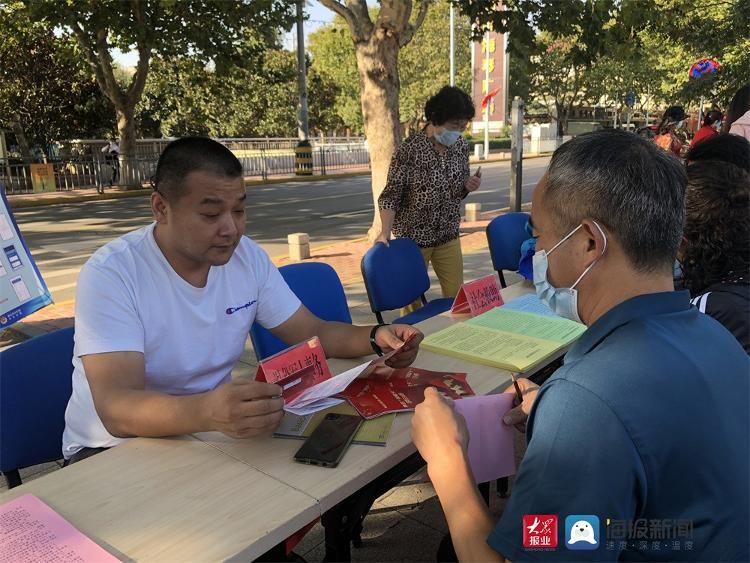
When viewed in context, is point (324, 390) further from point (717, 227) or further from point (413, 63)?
point (413, 63)

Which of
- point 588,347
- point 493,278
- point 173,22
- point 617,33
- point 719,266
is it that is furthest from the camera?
point 173,22

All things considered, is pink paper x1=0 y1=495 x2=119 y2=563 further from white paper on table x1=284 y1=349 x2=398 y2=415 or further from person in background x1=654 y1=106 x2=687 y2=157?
person in background x1=654 y1=106 x2=687 y2=157

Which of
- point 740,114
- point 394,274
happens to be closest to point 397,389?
point 394,274

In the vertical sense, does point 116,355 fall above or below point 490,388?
above

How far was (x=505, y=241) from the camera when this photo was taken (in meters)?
4.53

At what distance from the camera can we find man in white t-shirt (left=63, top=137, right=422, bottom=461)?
163 centimetres

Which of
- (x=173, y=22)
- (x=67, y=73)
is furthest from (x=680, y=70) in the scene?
(x=67, y=73)

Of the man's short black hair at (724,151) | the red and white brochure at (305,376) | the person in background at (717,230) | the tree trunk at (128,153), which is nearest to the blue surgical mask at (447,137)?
the man's short black hair at (724,151)

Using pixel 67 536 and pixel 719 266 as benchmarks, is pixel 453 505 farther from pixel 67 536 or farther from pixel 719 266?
pixel 719 266

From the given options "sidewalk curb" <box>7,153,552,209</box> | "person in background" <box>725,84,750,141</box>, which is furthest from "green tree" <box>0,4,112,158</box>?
"person in background" <box>725,84,750,141</box>

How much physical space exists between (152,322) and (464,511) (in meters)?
1.15

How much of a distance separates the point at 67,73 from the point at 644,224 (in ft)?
77.9

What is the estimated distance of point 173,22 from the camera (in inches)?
508

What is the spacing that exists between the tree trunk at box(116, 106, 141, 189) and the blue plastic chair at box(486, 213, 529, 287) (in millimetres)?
15746
